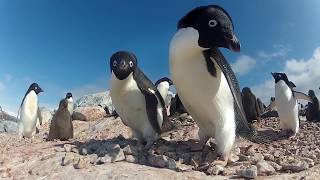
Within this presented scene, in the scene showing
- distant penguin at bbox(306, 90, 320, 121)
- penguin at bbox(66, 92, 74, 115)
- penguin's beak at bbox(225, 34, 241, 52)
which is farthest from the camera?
penguin at bbox(66, 92, 74, 115)

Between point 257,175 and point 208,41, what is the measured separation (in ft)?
5.63

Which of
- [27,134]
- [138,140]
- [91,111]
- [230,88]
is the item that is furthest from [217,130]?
[91,111]

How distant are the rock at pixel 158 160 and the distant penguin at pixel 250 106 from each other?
5566 millimetres

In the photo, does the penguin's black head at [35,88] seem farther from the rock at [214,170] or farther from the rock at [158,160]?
the rock at [214,170]

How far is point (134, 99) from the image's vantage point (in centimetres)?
670

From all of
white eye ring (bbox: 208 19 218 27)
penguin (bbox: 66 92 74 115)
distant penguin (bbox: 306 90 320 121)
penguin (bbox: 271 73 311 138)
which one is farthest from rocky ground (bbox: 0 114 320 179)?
penguin (bbox: 66 92 74 115)

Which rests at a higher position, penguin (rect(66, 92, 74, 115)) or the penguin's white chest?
penguin (rect(66, 92, 74, 115))

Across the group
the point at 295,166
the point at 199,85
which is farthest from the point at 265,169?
the point at 199,85

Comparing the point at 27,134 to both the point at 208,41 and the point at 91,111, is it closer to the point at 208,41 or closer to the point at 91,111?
the point at 91,111

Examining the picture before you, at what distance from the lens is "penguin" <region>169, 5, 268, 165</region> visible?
568cm

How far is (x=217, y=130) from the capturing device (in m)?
5.74

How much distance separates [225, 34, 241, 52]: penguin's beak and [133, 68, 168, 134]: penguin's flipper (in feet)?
5.21

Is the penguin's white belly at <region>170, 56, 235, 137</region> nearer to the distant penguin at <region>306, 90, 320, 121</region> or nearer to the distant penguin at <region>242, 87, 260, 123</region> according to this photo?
the distant penguin at <region>242, 87, 260, 123</region>

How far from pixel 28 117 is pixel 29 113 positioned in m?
0.13
